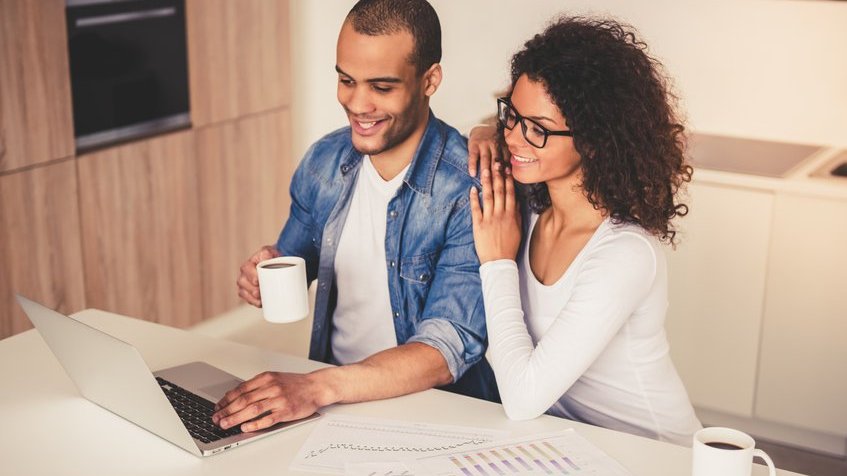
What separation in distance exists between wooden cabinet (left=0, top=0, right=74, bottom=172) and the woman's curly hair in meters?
1.77

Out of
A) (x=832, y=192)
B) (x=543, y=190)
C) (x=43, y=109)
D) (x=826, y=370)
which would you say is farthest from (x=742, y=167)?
(x=43, y=109)

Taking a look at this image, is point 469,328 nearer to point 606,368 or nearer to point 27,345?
point 606,368

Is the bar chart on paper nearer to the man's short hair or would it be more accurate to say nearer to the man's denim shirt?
the man's denim shirt

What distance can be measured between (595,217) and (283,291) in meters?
0.59

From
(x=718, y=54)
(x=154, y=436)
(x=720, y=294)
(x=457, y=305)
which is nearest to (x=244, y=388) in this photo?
(x=154, y=436)

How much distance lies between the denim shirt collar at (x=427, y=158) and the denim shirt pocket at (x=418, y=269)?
0.43 ft

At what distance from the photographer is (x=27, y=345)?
1955mm

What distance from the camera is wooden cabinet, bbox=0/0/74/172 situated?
294 centimetres

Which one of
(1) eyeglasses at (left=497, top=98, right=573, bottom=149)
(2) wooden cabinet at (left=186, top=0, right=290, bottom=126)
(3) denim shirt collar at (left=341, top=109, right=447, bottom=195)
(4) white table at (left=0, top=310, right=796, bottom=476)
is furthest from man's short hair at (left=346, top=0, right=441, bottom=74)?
(2) wooden cabinet at (left=186, top=0, right=290, bottom=126)

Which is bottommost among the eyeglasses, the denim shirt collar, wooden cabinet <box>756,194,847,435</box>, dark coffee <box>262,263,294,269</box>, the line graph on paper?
wooden cabinet <box>756,194,847,435</box>

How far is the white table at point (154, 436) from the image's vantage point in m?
1.49

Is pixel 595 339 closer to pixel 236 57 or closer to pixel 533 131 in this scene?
pixel 533 131

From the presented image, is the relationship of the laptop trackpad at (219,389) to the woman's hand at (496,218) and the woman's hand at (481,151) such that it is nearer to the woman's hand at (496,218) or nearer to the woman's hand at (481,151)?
the woman's hand at (496,218)

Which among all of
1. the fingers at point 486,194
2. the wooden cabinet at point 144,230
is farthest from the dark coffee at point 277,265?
the wooden cabinet at point 144,230
